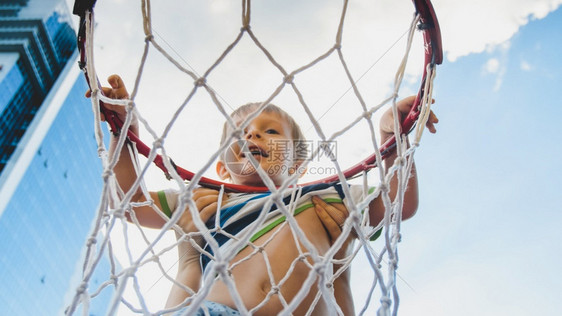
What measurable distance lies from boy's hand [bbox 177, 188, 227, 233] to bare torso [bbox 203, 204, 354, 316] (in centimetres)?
15

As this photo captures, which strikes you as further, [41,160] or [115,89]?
[41,160]

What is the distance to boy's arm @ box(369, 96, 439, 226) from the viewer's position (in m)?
0.80

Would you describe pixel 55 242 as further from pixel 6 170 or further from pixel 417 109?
pixel 417 109

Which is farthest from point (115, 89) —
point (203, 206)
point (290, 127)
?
point (290, 127)

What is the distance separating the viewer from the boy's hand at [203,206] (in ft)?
2.80

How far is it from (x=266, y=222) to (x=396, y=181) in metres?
0.28

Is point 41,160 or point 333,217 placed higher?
point 41,160

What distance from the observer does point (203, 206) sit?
88 cm

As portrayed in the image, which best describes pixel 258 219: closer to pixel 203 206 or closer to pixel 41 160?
pixel 203 206

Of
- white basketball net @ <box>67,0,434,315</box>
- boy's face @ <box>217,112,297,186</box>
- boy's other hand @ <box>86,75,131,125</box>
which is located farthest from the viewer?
boy's face @ <box>217,112,297,186</box>

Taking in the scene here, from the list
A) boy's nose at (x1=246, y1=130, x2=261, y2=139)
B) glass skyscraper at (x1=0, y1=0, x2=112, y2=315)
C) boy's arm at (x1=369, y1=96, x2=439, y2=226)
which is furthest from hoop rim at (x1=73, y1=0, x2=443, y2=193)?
glass skyscraper at (x1=0, y1=0, x2=112, y2=315)

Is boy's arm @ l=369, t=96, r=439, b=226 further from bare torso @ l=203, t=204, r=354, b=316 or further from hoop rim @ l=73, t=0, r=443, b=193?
bare torso @ l=203, t=204, r=354, b=316

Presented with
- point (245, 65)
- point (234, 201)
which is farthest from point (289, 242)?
point (245, 65)

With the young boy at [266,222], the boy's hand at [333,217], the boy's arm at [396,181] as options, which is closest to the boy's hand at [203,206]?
the young boy at [266,222]
